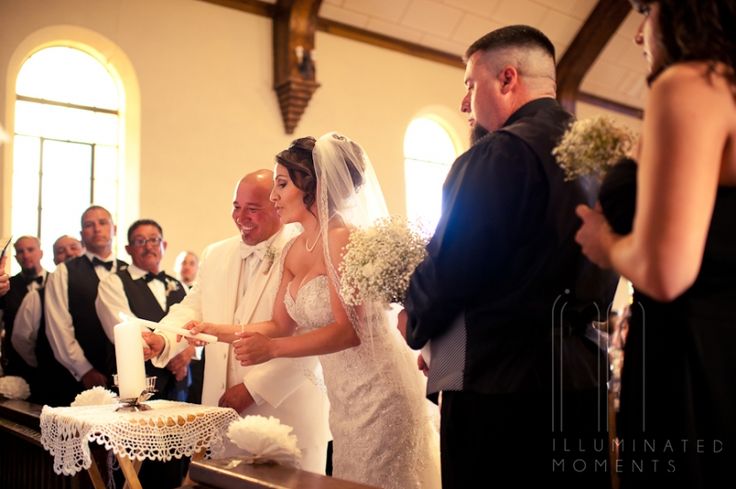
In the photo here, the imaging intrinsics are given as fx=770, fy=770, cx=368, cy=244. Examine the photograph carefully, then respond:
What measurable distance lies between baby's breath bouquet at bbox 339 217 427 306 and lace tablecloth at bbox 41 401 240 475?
70 cm

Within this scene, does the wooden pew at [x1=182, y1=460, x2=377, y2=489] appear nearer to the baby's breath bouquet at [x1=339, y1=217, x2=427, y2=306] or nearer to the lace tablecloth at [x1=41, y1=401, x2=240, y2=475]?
the lace tablecloth at [x1=41, y1=401, x2=240, y2=475]

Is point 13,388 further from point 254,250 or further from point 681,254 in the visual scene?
point 681,254

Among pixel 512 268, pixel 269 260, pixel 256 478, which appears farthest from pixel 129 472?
pixel 512 268

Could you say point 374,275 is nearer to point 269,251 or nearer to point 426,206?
point 269,251

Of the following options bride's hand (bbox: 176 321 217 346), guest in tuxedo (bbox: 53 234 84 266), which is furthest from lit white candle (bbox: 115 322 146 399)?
guest in tuxedo (bbox: 53 234 84 266)

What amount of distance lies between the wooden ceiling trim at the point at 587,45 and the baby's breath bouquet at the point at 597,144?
31.2 ft

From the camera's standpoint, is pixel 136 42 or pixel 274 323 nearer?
pixel 274 323

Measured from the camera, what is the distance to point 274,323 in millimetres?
3221

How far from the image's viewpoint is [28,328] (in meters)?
5.41

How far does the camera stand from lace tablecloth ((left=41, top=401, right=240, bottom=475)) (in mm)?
2387

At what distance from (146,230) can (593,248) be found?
429 centimetres

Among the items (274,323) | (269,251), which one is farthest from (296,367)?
(269,251)

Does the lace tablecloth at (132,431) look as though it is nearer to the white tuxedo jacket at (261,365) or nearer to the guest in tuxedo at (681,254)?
the white tuxedo jacket at (261,365)

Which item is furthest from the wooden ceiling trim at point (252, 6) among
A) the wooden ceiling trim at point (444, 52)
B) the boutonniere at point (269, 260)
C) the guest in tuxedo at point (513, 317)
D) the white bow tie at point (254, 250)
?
the guest in tuxedo at point (513, 317)
